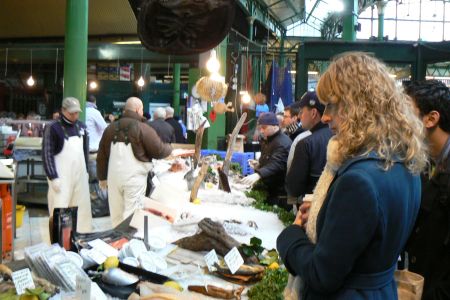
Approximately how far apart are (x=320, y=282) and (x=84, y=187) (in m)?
4.82

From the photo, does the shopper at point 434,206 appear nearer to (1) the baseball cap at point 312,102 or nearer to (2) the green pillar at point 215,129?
(1) the baseball cap at point 312,102

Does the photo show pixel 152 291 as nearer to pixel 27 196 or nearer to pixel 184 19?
pixel 184 19

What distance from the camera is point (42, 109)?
71.2 ft

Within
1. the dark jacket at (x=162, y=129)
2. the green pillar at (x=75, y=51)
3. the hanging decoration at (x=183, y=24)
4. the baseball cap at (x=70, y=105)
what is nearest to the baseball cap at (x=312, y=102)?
the hanging decoration at (x=183, y=24)

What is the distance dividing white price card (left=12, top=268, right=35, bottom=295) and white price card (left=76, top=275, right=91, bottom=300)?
31cm

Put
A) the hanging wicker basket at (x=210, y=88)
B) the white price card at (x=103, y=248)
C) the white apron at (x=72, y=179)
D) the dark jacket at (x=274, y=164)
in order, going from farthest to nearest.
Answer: the hanging wicker basket at (x=210, y=88)
the white apron at (x=72, y=179)
the dark jacket at (x=274, y=164)
the white price card at (x=103, y=248)

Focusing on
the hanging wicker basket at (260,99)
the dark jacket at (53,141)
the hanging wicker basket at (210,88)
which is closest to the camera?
the dark jacket at (53,141)

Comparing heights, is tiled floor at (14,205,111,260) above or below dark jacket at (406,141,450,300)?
below

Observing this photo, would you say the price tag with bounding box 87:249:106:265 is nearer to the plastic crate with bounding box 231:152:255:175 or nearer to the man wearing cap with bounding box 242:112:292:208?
the man wearing cap with bounding box 242:112:292:208

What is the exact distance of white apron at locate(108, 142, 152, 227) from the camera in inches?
213

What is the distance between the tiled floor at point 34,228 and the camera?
5945 mm

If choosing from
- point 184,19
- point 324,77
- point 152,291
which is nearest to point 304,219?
point 324,77

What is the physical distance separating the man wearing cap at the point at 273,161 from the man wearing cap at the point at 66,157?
191cm

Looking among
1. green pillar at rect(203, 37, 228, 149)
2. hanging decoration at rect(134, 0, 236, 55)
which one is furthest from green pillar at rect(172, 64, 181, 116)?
hanging decoration at rect(134, 0, 236, 55)
